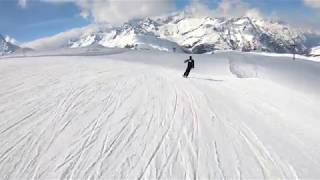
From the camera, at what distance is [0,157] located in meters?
10.3

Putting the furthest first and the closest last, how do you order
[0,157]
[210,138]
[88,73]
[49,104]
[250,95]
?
1. [88,73]
2. [250,95]
3. [49,104]
4. [210,138]
5. [0,157]

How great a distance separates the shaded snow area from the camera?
400 inches

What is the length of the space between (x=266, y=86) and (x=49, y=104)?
462 inches

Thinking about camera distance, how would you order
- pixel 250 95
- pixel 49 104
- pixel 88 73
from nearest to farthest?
pixel 49 104 < pixel 250 95 < pixel 88 73

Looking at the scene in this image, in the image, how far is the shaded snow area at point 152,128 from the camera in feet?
33.3

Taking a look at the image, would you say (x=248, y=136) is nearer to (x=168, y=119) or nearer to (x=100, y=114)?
(x=168, y=119)

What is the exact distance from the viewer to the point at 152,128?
1291 cm

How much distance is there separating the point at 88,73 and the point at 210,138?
12.3m

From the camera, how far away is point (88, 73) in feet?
75.9

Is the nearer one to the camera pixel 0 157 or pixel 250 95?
pixel 0 157

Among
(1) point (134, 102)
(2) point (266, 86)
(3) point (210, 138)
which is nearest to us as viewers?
(3) point (210, 138)

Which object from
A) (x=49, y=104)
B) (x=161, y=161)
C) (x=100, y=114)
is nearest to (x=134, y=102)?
(x=100, y=114)

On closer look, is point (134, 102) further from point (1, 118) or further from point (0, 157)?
point (0, 157)

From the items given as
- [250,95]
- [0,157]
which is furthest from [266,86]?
[0,157]
